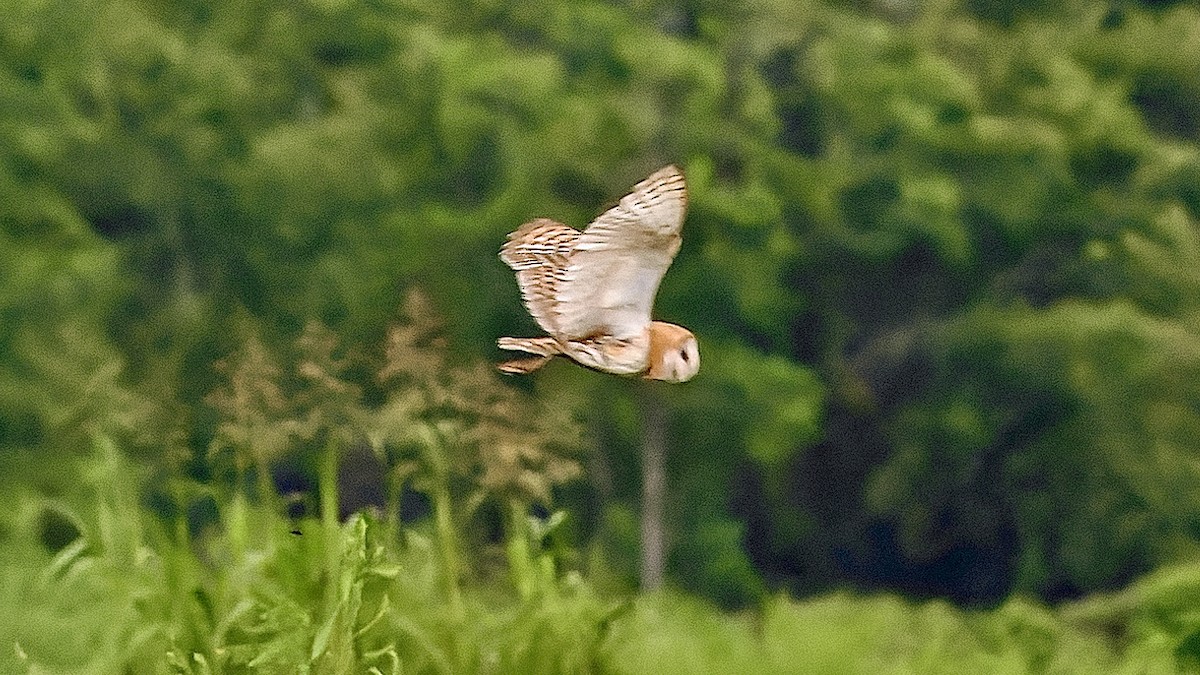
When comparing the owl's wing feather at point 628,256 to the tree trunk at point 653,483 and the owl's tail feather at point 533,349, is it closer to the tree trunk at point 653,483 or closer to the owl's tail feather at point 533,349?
the owl's tail feather at point 533,349

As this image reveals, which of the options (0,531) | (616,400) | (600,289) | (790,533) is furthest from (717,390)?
(600,289)

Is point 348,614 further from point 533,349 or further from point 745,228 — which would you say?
point 745,228

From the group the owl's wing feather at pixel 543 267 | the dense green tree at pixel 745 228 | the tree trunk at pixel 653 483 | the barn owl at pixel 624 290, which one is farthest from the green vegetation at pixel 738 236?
the barn owl at pixel 624 290

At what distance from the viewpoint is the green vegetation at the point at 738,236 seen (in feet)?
53.6

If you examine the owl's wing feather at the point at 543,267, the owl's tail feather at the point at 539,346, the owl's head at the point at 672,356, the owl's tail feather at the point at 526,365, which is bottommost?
the owl's tail feather at the point at 526,365

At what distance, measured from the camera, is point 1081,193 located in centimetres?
1753

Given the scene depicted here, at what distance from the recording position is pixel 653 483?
1683 centimetres

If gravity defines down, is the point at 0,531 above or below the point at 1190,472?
above

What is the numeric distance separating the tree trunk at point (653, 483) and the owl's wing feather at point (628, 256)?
14.0 meters

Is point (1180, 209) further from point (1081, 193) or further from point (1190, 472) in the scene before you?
point (1190, 472)

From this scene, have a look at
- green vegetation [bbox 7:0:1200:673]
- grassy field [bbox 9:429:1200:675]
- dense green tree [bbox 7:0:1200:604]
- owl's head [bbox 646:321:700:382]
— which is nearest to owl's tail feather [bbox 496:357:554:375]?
owl's head [bbox 646:321:700:382]

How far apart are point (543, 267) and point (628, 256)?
17 cm

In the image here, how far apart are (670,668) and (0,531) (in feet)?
15.9

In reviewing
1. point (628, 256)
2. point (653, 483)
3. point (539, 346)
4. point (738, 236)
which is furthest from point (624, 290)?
point (738, 236)
